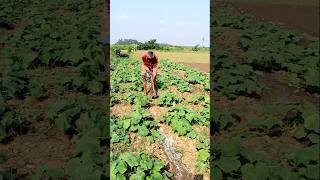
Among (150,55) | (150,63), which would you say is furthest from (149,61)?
(150,55)

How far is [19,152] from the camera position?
929 cm

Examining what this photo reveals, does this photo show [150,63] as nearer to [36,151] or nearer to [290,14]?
[36,151]

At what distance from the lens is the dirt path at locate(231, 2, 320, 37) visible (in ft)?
84.4

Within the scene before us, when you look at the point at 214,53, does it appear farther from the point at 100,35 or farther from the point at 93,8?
the point at 93,8

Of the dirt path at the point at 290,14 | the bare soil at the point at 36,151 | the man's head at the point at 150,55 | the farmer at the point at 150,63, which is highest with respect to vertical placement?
the dirt path at the point at 290,14

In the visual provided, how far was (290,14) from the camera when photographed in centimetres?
3038

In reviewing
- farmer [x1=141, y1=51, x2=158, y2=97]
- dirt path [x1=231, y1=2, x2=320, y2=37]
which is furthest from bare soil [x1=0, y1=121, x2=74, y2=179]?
dirt path [x1=231, y1=2, x2=320, y2=37]

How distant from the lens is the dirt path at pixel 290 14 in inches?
1013

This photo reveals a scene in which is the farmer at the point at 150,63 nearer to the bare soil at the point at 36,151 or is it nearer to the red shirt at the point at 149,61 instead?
the red shirt at the point at 149,61

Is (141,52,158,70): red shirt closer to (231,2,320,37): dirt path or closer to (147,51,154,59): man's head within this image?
(147,51,154,59): man's head

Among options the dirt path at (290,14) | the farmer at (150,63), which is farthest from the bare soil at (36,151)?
the dirt path at (290,14)

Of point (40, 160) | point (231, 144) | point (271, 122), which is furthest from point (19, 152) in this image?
point (271, 122)

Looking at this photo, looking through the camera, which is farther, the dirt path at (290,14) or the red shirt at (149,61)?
the dirt path at (290,14)

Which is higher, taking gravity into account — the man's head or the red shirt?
the man's head
